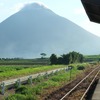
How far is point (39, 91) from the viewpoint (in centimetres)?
2602

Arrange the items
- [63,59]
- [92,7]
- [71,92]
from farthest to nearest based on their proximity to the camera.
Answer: [63,59] → [71,92] → [92,7]

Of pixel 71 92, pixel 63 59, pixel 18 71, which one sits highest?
pixel 63 59

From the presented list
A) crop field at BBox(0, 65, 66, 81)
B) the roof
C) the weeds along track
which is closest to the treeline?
crop field at BBox(0, 65, 66, 81)

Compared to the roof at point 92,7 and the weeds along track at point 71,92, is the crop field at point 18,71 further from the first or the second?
the roof at point 92,7

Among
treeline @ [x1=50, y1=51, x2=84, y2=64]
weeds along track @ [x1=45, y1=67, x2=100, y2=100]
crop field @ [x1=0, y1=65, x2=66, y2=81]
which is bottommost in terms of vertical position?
weeds along track @ [x1=45, y1=67, x2=100, y2=100]

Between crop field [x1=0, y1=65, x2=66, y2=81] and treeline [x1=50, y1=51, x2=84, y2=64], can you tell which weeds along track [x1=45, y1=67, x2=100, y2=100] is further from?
treeline [x1=50, y1=51, x2=84, y2=64]

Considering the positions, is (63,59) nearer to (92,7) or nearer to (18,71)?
(18,71)

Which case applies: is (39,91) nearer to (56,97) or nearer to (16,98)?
(56,97)

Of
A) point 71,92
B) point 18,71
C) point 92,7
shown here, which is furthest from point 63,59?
point 92,7

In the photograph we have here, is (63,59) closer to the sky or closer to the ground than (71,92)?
closer to the sky

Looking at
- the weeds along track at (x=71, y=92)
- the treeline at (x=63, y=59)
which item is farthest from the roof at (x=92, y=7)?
the treeline at (x=63, y=59)

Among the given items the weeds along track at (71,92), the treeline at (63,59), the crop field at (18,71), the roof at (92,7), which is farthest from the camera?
the treeline at (63,59)

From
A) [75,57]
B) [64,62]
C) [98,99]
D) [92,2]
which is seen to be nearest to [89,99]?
[98,99]

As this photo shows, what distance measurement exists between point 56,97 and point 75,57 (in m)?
85.8
